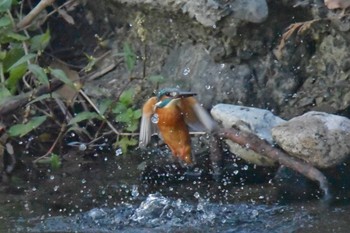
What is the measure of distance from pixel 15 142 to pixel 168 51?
94 cm

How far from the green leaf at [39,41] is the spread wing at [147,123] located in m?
0.87

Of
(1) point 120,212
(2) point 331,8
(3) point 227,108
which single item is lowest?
(1) point 120,212

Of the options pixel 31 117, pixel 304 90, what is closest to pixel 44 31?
pixel 31 117

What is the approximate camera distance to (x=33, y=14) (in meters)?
5.23

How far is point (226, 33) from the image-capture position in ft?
15.9

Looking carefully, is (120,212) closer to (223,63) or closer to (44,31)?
(223,63)

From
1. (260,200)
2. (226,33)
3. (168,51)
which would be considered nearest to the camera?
(260,200)

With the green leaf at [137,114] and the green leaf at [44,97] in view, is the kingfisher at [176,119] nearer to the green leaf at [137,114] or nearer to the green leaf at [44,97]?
the green leaf at [137,114]

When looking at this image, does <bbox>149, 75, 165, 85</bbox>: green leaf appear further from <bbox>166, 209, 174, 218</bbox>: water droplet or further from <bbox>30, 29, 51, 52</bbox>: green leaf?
<bbox>166, 209, 174, 218</bbox>: water droplet

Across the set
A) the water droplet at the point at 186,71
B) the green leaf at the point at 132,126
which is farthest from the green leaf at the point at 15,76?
the water droplet at the point at 186,71

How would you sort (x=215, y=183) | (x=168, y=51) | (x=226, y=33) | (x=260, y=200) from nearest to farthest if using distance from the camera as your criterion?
(x=260, y=200) → (x=215, y=183) → (x=226, y=33) → (x=168, y=51)

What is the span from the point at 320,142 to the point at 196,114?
56cm

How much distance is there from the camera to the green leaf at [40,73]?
473 cm

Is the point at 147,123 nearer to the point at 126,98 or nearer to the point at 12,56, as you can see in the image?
the point at 126,98
